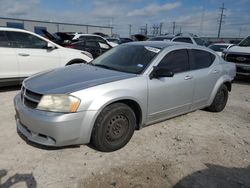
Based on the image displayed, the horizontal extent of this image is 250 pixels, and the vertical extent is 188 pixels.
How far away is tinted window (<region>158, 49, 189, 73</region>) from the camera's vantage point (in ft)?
13.1

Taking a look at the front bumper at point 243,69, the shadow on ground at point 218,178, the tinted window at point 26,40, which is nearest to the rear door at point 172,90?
the shadow on ground at point 218,178

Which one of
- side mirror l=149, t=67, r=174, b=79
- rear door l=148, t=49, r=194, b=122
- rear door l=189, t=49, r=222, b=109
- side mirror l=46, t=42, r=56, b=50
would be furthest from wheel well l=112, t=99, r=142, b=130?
side mirror l=46, t=42, r=56, b=50

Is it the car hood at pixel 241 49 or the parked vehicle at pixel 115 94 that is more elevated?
the car hood at pixel 241 49

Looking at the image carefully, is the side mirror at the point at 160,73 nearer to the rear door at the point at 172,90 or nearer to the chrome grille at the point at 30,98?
the rear door at the point at 172,90

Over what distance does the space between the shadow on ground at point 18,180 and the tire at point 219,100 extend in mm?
3938

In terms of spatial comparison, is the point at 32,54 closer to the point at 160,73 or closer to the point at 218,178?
the point at 160,73

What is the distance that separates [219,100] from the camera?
17.3 feet

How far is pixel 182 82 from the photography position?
162 inches

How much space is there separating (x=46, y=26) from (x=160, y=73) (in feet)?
165

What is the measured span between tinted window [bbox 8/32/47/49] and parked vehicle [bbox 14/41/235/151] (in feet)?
9.38

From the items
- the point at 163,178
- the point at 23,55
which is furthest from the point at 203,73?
the point at 23,55

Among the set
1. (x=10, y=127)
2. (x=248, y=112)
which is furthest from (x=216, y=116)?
(x=10, y=127)

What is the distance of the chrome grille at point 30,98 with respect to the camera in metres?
3.05

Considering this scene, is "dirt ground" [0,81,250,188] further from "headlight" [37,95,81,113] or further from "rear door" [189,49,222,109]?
"headlight" [37,95,81,113]
